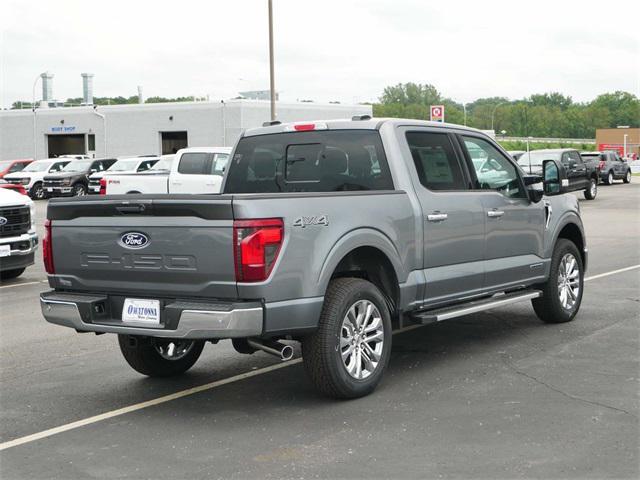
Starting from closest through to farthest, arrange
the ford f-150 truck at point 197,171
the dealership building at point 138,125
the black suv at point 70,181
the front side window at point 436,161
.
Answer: the front side window at point 436,161 → the ford f-150 truck at point 197,171 → the black suv at point 70,181 → the dealership building at point 138,125

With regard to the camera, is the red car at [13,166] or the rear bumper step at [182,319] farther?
the red car at [13,166]

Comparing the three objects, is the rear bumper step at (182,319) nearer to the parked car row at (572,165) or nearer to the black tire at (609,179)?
the parked car row at (572,165)

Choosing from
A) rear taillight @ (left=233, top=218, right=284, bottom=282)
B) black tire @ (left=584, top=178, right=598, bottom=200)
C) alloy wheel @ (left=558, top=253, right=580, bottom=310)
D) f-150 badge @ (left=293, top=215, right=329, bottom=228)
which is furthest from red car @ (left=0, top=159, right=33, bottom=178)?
rear taillight @ (left=233, top=218, right=284, bottom=282)

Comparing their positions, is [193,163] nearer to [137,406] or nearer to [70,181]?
[70,181]

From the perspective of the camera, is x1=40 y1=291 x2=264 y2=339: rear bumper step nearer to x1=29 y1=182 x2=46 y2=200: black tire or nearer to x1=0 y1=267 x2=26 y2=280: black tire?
x1=0 y1=267 x2=26 y2=280: black tire

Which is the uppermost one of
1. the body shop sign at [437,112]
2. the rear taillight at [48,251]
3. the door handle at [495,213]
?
the body shop sign at [437,112]

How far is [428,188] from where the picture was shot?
7266mm

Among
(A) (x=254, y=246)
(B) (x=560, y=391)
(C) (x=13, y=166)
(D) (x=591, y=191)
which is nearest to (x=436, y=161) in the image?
(B) (x=560, y=391)

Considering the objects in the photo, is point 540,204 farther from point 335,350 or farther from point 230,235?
point 230,235

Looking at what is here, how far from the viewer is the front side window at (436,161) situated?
7332 millimetres

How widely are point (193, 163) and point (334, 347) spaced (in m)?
18.7

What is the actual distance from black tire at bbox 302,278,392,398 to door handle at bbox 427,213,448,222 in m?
1.00

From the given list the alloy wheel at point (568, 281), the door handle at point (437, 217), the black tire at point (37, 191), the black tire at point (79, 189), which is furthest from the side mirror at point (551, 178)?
the black tire at point (37, 191)

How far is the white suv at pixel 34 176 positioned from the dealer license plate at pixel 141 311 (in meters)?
35.1
